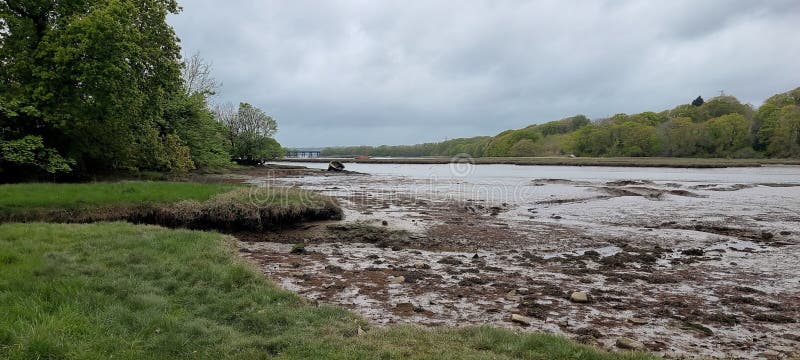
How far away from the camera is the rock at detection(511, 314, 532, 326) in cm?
809

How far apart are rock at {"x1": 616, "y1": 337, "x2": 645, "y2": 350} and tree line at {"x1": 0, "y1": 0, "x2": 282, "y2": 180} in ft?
73.9

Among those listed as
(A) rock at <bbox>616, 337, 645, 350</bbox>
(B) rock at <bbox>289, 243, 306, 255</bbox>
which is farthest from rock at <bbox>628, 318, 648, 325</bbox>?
(B) rock at <bbox>289, 243, 306, 255</bbox>

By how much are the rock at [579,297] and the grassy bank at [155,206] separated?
12.8 m

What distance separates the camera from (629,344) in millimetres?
7039

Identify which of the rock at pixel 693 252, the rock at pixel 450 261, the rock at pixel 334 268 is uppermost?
the rock at pixel 334 268

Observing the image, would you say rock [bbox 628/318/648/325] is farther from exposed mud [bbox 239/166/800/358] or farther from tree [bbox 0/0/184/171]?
tree [bbox 0/0/184/171]

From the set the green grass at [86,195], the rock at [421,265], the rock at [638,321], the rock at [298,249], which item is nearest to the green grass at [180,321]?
the rock at [638,321]

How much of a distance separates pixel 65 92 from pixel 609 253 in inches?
977

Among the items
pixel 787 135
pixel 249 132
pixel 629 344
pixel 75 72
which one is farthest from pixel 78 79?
pixel 787 135

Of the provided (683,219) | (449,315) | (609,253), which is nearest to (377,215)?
(609,253)

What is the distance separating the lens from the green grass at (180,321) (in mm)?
5867

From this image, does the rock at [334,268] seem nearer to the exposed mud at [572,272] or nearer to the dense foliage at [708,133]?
the exposed mud at [572,272]

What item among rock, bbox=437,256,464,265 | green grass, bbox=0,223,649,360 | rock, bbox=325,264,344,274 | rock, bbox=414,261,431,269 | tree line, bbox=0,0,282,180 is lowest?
rock, bbox=437,256,464,265

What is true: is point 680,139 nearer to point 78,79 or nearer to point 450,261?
point 450,261
